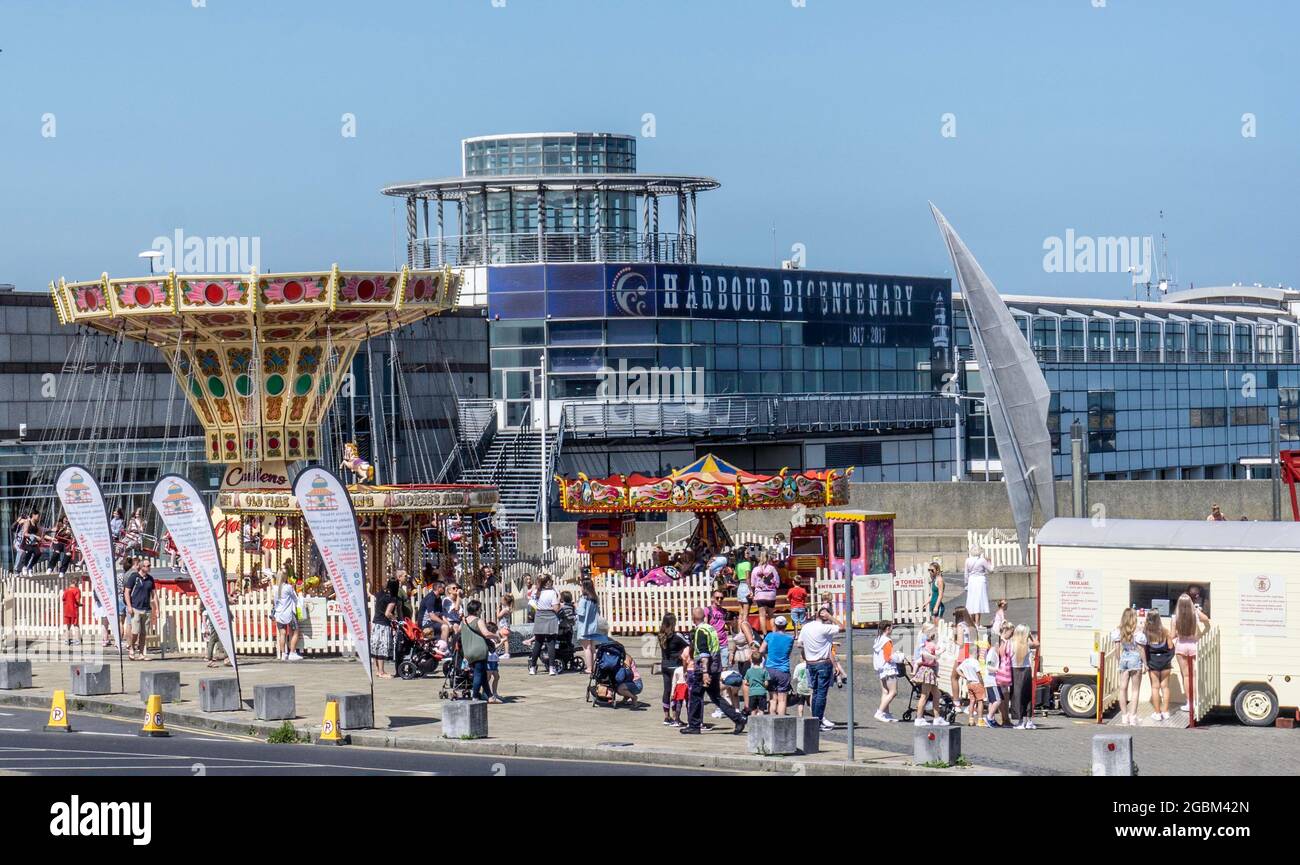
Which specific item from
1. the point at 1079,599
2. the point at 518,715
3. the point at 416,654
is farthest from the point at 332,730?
the point at 1079,599

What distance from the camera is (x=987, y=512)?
46656mm

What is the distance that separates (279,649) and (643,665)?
5.65 m

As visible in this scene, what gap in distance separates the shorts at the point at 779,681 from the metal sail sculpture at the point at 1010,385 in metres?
16.2

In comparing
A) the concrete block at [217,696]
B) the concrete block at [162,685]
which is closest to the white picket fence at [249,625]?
the concrete block at [162,685]

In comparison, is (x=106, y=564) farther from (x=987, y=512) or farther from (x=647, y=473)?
(x=647, y=473)

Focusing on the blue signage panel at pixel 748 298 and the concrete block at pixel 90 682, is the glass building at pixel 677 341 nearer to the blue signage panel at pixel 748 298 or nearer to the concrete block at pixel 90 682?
the blue signage panel at pixel 748 298

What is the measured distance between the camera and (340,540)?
2342cm

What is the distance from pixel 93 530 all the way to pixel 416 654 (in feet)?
16.6

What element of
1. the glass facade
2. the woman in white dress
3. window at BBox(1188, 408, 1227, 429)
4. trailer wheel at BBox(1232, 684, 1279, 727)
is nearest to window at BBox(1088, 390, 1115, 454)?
window at BBox(1188, 408, 1227, 429)

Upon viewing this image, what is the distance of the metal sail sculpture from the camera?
37.1 metres

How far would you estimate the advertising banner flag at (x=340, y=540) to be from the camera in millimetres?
23406

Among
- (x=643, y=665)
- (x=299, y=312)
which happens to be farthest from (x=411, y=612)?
(x=299, y=312)

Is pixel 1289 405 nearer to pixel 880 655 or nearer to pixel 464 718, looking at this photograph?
pixel 880 655

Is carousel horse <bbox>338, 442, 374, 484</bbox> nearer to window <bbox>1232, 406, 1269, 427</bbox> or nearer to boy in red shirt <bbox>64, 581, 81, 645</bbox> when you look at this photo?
boy in red shirt <bbox>64, 581, 81, 645</bbox>
